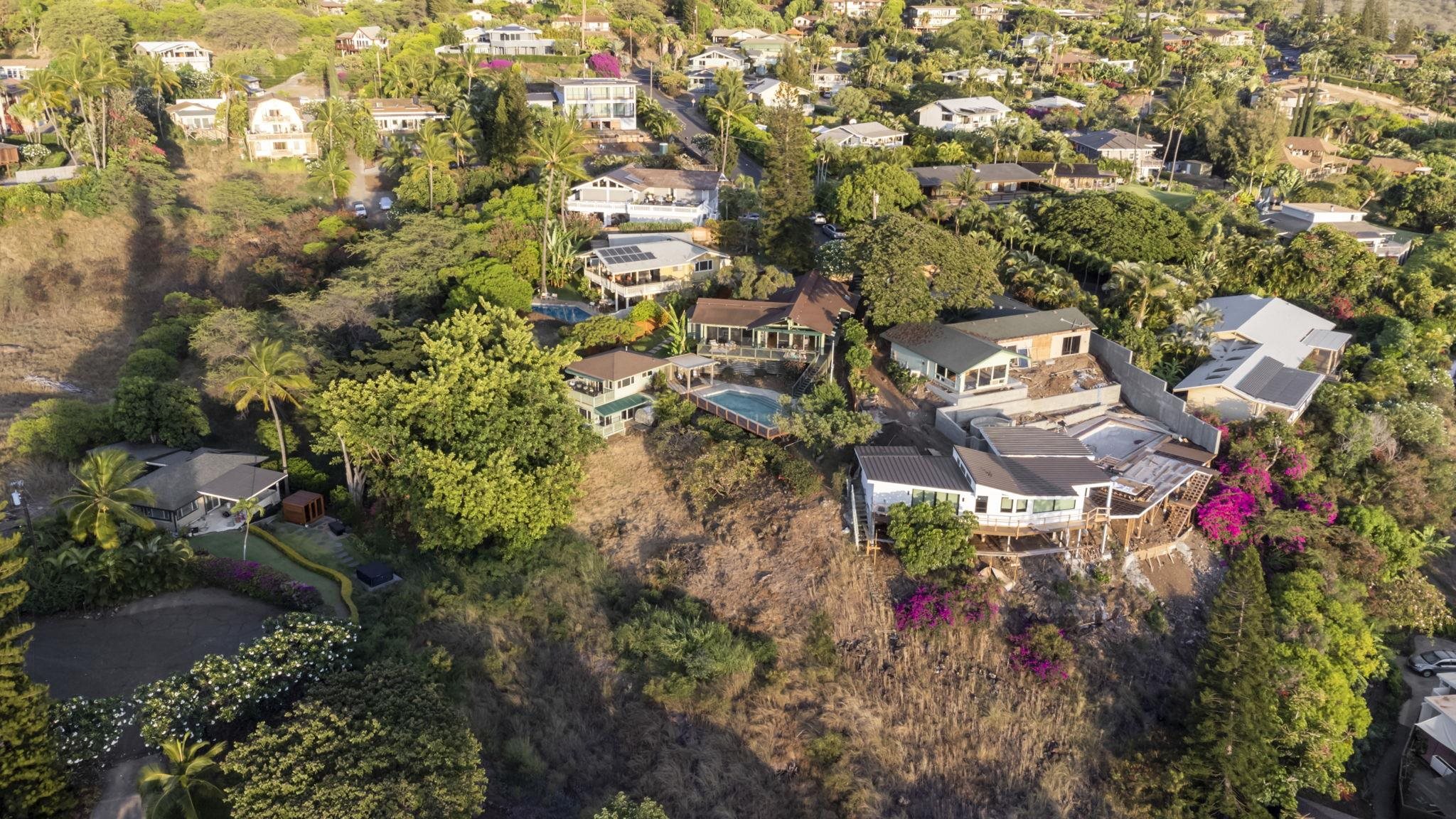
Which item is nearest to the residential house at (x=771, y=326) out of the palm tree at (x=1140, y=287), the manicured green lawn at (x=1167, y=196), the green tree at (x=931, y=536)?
the green tree at (x=931, y=536)

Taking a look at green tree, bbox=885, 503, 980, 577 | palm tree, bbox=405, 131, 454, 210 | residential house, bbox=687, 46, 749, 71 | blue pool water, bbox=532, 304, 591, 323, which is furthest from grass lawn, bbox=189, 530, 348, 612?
residential house, bbox=687, 46, 749, 71

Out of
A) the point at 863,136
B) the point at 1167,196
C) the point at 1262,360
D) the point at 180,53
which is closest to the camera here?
the point at 1262,360

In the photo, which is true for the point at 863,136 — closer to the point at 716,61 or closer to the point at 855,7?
the point at 716,61

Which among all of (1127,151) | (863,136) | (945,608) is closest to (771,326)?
(945,608)

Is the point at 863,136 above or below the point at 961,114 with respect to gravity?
below

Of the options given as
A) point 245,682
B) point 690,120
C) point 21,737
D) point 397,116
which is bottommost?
point 245,682

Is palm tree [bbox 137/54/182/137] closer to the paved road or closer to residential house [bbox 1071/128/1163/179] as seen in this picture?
the paved road

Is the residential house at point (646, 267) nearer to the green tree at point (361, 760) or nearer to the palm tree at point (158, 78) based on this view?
the green tree at point (361, 760)
